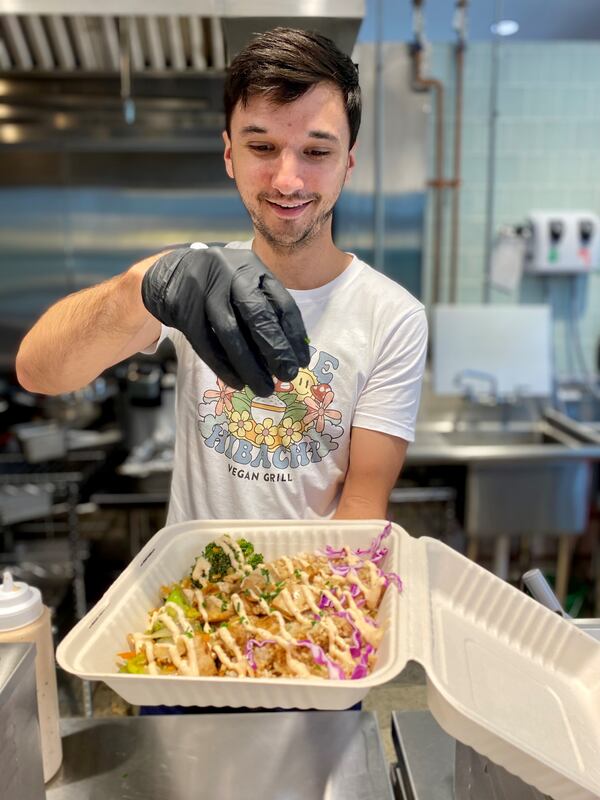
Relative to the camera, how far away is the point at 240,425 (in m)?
1.42

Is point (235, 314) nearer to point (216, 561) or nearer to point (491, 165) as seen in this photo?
point (216, 561)

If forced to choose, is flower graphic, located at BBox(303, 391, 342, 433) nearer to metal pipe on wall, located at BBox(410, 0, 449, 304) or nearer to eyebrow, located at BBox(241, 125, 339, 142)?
eyebrow, located at BBox(241, 125, 339, 142)

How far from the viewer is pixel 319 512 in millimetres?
1454

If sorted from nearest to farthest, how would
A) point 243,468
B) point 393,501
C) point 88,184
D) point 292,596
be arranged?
Result: point 292,596
point 243,468
point 393,501
point 88,184

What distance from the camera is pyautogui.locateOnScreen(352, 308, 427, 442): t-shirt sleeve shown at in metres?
1.40

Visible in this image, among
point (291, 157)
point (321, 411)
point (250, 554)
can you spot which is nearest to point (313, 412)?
point (321, 411)

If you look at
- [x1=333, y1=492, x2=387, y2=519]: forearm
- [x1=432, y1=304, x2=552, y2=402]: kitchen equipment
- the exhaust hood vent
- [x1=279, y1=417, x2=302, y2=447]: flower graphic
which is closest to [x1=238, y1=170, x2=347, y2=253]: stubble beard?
[x1=279, y1=417, x2=302, y2=447]: flower graphic

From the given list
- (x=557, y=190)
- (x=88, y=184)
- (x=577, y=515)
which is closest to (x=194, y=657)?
(x=577, y=515)

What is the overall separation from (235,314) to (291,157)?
1.60 feet

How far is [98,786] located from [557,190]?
13.2 feet

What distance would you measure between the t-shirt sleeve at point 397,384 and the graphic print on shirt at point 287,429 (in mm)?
71

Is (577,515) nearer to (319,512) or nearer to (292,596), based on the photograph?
(319,512)

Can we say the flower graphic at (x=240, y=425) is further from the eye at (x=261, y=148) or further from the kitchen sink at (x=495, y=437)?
the kitchen sink at (x=495, y=437)

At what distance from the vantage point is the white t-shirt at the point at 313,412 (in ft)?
4.63
